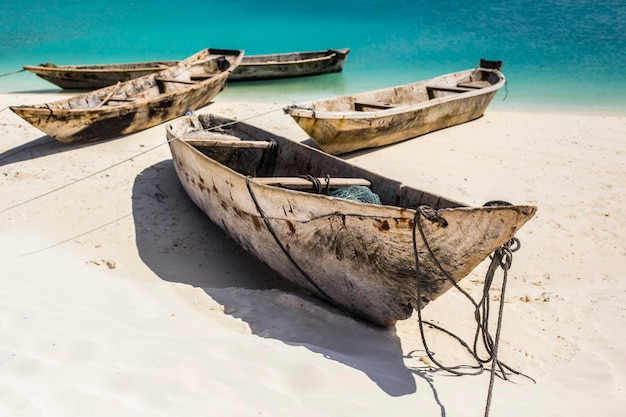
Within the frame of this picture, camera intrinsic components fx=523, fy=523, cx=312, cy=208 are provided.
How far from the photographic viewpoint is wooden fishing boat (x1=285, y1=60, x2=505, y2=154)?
271 inches

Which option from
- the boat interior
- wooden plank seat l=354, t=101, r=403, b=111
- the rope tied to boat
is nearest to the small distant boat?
wooden plank seat l=354, t=101, r=403, b=111

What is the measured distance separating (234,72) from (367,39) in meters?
10.1

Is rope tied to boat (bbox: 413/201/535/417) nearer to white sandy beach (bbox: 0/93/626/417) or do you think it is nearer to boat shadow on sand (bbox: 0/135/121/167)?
white sandy beach (bbox: 0/93/626/417)

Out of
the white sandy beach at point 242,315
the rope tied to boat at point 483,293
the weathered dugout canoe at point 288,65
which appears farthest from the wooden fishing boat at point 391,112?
the weathered dugout canoe at point 288,65

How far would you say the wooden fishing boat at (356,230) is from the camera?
3000 mm

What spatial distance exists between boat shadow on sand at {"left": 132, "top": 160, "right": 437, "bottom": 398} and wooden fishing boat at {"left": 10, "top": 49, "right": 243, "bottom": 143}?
5.03 ft

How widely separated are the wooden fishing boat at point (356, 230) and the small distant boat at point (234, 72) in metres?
7.35

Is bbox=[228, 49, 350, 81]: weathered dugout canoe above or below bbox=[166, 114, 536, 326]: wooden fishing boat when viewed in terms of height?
above

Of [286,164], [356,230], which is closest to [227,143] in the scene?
[286,164]

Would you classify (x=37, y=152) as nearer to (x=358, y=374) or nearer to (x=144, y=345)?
(x=144, y=345)

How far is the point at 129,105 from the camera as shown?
7922 millimetres

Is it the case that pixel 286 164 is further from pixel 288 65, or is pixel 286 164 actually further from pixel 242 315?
pixel 288 65

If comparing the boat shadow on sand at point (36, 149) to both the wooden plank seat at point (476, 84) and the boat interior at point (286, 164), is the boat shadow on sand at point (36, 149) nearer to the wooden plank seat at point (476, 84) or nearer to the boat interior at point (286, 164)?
the boat interior at point (286, 164)

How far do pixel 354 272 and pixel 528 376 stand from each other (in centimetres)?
125
